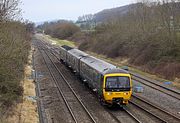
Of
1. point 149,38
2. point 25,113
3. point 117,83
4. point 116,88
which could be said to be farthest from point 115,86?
point 149,38

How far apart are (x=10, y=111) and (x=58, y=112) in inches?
145

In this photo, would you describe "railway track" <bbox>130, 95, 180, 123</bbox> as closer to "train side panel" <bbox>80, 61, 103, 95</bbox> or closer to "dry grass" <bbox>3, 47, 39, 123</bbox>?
"train side panel" <bbox>80, 61, 103, 95</bbox>

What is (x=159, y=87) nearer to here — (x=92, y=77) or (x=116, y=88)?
(x=92, y=77)

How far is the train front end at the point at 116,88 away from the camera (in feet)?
72.2

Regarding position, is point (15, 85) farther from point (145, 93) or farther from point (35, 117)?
point (145, 93)

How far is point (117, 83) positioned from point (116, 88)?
1.10ft

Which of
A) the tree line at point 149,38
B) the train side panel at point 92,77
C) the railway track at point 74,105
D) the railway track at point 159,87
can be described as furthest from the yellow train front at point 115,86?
the tree line at point 149,38

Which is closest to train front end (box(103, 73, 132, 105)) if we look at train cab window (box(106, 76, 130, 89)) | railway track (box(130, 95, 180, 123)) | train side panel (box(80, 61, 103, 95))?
train cab window (box(106, 76, 130, 89))

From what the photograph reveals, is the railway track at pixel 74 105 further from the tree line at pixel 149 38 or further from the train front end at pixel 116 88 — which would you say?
the tree line at pixel 149 38

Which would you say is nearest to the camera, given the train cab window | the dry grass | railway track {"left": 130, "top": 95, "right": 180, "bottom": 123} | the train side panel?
the dry grass

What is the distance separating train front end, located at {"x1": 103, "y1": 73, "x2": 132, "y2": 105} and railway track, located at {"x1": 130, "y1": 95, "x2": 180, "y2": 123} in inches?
61.3

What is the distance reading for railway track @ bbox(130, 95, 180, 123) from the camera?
65.0 ft

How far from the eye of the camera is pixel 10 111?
1934 centimetres

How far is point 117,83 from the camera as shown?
22281mm
